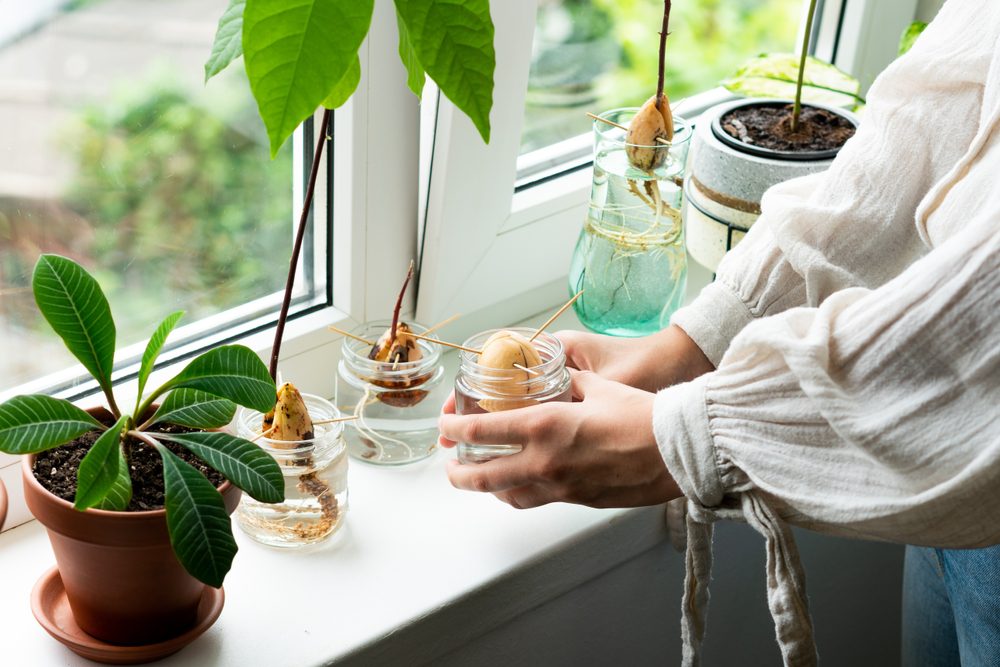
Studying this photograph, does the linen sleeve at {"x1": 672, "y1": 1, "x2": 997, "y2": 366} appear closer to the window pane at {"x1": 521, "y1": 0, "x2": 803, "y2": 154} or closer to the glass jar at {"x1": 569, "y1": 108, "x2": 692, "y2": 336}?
the glass jar at {"x1": 569, "y1": 108, "x2": 692, "y2": 336}

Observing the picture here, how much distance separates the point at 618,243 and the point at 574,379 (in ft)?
0.80

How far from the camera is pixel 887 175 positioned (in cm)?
84

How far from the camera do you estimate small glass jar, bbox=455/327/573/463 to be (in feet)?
2.75

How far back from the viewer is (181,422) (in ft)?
2.32

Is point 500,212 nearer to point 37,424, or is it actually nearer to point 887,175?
point 887,175

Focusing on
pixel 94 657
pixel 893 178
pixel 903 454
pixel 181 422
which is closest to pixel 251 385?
pixel 181 422

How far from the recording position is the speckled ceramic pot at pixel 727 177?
1032 mm

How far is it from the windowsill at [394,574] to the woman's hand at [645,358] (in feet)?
0.47

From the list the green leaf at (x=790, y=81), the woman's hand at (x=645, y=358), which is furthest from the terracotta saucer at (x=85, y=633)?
the green leaf at (x=790, y=81)

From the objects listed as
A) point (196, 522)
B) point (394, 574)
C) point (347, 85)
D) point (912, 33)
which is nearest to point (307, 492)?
point (394, 574)

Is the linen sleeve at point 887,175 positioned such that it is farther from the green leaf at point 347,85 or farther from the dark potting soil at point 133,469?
the dark potting soil at point 133,469

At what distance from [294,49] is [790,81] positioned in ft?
2.86

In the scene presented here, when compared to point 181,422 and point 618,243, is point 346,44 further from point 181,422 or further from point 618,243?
point 618,243

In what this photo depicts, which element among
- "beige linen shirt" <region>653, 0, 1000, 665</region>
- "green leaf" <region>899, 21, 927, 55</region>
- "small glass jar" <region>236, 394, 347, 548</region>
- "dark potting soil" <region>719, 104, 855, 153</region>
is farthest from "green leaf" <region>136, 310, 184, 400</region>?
"green leaf" <region>899, 21, 927, 55</region>
